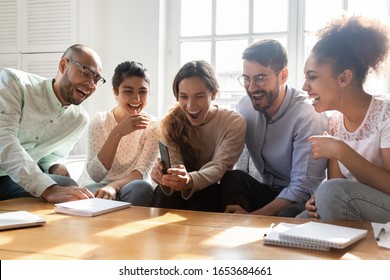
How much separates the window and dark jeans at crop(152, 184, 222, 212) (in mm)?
1158

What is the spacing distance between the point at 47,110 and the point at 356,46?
137cm

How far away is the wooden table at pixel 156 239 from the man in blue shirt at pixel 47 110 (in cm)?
64

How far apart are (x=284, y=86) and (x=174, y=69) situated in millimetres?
1134

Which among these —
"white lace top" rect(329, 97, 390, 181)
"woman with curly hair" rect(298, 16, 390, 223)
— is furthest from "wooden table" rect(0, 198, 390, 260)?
"white lace top" rect(329, 97, 390, 181)

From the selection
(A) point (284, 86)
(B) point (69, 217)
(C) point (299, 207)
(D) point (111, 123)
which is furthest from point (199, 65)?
(B) point (69, 217)

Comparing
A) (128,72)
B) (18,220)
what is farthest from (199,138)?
(18,220)

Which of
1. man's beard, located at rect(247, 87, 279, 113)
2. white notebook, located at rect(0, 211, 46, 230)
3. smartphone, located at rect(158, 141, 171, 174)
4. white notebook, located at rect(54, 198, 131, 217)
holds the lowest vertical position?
white notebook, located at rect(54, 198, 131, 217)

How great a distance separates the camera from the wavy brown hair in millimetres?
1797

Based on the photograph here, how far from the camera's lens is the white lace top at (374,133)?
4.64 feet

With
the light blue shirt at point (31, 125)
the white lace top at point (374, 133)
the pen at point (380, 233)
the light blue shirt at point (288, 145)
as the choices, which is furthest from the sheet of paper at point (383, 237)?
the light blue shirt at point (31, 125)

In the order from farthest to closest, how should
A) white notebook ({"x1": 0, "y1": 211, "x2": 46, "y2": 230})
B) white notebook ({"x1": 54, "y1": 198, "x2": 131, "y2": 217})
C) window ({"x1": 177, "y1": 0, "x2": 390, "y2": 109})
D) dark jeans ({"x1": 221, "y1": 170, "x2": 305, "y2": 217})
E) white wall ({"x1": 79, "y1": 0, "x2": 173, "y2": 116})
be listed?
white wall ({"x1": 79, "y1": 0, "x2": 173, "y2": 116}), window ({"x1": 177, "y1": 0, "x2": 390, "y2": 109}), dark jeans ({"x1": 221, "y1": 170, "x2": 305, "y2": 217}), white notebook ({"x1": 54, "y1": 198, "x2": 131, "y2": 217}), white notebook ({"x1": 0, "y1": 211, "x2": 46, "y2": 230})

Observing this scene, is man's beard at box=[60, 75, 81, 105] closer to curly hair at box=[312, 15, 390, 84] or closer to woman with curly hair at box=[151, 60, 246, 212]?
woman with curly hair at box=[151, 60, 246, 212]

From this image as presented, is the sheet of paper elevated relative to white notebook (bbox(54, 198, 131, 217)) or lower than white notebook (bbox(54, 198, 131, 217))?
elevated
